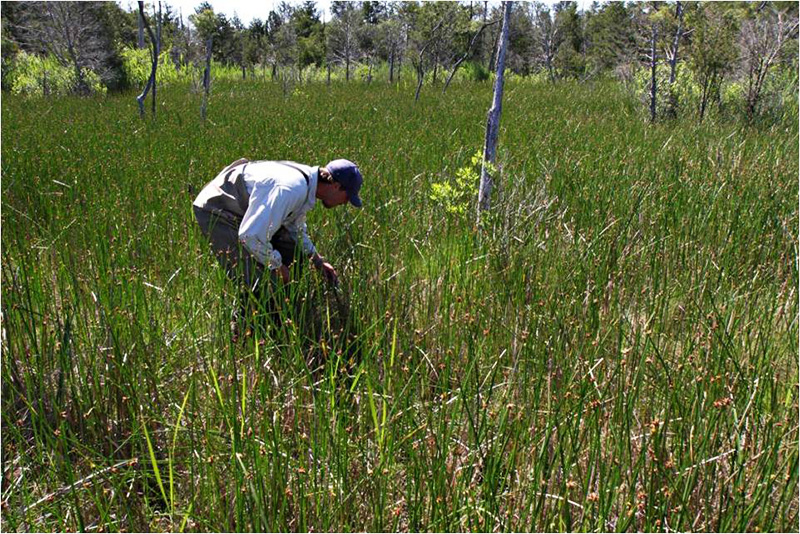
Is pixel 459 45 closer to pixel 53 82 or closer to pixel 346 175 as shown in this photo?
pixel 53 82

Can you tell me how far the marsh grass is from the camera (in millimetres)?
1818

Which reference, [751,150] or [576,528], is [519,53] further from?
[576,528]

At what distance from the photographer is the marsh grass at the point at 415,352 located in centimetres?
182

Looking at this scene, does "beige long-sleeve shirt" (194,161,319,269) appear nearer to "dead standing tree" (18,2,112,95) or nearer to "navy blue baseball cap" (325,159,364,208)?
"navy blue baseball cap" (325,159,364,208)

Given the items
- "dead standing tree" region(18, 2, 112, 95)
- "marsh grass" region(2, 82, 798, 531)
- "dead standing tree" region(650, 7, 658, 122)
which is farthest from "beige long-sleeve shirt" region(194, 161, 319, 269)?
"dead standing tree" region(18, 2, 112, 95)

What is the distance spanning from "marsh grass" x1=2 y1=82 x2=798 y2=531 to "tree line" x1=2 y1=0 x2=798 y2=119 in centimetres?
177

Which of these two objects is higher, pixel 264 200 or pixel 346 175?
pixel 346 175

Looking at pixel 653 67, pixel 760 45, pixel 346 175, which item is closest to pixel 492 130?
pixel 346 175

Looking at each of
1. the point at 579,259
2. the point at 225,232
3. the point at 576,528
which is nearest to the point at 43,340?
the point at 225,232

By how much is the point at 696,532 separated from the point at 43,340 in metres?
2.61

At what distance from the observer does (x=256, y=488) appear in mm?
1696

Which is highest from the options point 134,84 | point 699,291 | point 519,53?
point 519,53

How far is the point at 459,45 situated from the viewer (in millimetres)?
21031

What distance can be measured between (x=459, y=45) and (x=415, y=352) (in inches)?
807
